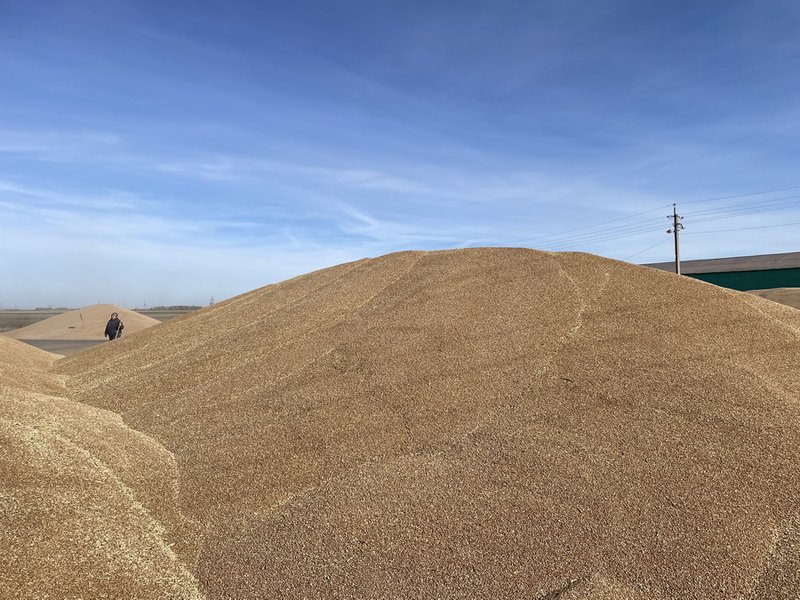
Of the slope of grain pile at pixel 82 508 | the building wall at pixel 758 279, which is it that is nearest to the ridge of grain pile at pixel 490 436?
the slope of grain pile at pixel 82 508

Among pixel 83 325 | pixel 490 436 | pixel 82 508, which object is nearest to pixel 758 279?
pixel 490 436

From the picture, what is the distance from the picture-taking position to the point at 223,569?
15.6 ft

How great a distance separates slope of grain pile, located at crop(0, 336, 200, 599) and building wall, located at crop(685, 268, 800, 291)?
34222 mm

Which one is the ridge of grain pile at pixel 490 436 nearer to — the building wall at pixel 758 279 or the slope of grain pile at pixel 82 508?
the slope of grain pile at pixel 82 508

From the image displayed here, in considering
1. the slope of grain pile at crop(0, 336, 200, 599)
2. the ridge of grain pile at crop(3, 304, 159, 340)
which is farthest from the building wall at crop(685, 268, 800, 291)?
the slope of grain pile at crop(0, 336, 200, 599)

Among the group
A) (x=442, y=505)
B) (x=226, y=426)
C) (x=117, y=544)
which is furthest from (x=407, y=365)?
(x=117, y=544)

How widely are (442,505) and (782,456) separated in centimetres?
357

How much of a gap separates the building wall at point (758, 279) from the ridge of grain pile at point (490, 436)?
1111 inches

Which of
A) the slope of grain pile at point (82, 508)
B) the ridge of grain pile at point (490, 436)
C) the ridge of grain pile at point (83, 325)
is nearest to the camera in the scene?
the slope of grain pile at point (82, 508)

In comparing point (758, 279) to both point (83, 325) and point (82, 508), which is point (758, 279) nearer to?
point (83, 325)

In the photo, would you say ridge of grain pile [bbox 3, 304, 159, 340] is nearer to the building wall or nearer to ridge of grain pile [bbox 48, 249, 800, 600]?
ridge of grain pile [bbox 48, 249, 800, 600]

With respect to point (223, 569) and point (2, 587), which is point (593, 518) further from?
point (2, 587)

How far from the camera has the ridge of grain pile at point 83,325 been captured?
27775 mm

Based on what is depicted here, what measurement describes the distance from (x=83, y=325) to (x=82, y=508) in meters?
26.9
